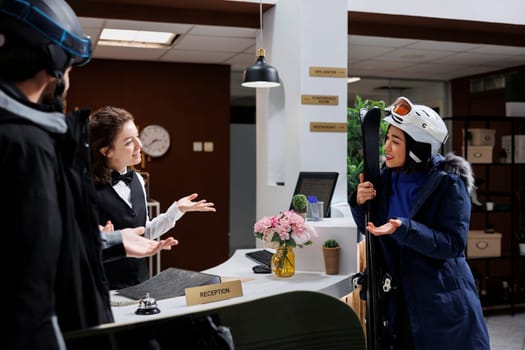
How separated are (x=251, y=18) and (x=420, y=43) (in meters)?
2.15

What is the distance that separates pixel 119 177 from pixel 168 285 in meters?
0.56

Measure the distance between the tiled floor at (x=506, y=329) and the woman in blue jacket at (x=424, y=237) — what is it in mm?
2945

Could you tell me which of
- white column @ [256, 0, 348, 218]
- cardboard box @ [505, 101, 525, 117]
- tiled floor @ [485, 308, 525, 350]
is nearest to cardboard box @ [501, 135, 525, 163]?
cardboard box @ [505, 101, 525, 117]

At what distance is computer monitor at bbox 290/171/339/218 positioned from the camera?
403 cm

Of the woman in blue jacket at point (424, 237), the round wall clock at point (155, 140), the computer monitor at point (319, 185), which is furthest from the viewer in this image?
the round wall clock at point (155, 140)

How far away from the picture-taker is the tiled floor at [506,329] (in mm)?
5066

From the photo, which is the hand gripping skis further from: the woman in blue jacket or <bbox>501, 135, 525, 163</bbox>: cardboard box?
<bbox>501, 135, 525, 163</bbox>: cardboard box

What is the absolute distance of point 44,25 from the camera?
1160 mm

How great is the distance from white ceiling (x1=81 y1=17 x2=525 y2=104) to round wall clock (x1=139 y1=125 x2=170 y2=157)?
0.93 m

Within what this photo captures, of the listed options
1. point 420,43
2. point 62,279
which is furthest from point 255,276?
point 420,43

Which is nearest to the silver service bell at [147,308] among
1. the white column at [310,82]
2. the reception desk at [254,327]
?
the reception desk at [254,327]

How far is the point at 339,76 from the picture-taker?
4.86m

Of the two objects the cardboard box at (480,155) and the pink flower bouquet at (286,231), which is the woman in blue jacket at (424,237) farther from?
the cardboard box at (480,155)

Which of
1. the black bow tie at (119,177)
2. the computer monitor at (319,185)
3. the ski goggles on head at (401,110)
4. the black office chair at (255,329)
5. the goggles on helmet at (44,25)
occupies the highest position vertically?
the goggles on helmet at (44,25)
